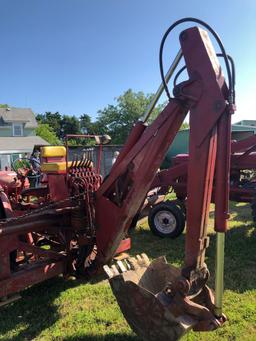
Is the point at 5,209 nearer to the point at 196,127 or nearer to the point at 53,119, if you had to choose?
the point at 196,127

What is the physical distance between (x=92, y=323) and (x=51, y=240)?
58.7 inches

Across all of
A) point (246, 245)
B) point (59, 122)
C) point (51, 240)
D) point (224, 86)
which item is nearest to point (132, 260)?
point (51, 240)

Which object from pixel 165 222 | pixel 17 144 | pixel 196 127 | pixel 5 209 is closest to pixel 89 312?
pixel 5 209

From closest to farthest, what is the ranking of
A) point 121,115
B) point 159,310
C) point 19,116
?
point 159,310
point 19,116
point 121,115

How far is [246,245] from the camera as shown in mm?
6348

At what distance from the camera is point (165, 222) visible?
7117 mm

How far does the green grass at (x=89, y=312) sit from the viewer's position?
3.62 meters

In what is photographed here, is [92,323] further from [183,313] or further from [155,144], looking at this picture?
[155,144]

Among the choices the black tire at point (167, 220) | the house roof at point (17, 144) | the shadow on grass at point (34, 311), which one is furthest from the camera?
the house roof at point (17, 144)

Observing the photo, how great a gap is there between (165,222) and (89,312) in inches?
129

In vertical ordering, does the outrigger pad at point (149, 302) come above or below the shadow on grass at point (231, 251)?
above

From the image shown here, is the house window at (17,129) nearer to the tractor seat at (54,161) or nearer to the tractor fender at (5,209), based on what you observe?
the tractor seat at (54,161)

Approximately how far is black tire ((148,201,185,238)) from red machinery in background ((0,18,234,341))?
7.65ft

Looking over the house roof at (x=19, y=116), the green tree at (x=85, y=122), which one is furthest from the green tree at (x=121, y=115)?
the green tree at (x=85, y=122)
